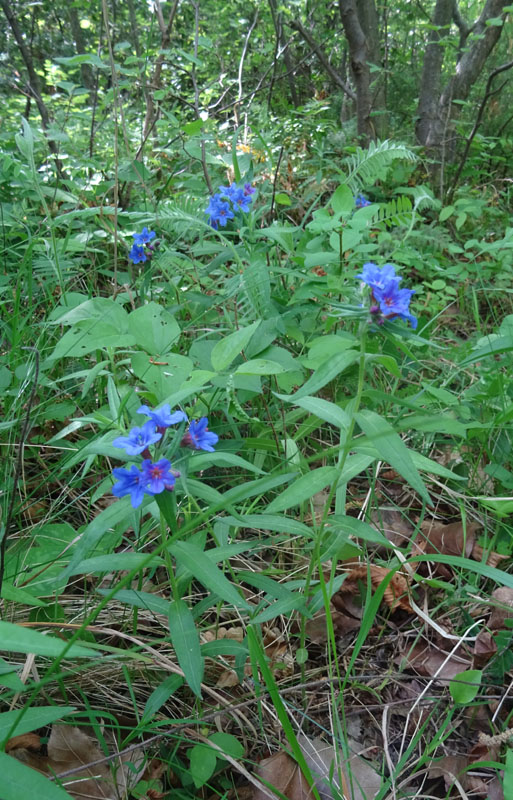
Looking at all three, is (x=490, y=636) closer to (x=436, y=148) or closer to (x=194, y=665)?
(x=194, y=665)

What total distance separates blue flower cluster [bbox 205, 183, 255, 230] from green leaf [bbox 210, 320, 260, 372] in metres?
0.91

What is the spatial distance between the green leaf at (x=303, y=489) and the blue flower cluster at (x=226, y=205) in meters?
1.35

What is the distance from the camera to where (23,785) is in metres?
0.75

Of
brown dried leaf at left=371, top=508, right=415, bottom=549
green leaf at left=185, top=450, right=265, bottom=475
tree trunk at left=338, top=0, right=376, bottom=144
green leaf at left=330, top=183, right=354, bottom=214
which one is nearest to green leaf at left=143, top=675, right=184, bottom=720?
green leaf at left=185, top=450, right=265, bottom=475

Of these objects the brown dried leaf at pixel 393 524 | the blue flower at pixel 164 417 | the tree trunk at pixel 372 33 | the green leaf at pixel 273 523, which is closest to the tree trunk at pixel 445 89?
the tree trunk at pixel 372 33

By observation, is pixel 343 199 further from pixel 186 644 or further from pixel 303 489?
pixel 186 644

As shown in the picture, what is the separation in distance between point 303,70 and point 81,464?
7092 millimetres

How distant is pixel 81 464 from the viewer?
6.25 feet

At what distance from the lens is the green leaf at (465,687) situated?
4.11 ft

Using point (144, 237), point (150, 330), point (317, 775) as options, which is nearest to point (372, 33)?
point (144, 237)

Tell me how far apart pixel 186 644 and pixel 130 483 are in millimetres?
354

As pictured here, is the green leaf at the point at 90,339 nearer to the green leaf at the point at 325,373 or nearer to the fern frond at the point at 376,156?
the green leaf at the point at 325,373

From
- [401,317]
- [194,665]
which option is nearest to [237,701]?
[194,665]

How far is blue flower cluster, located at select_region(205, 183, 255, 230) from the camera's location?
2.20m
